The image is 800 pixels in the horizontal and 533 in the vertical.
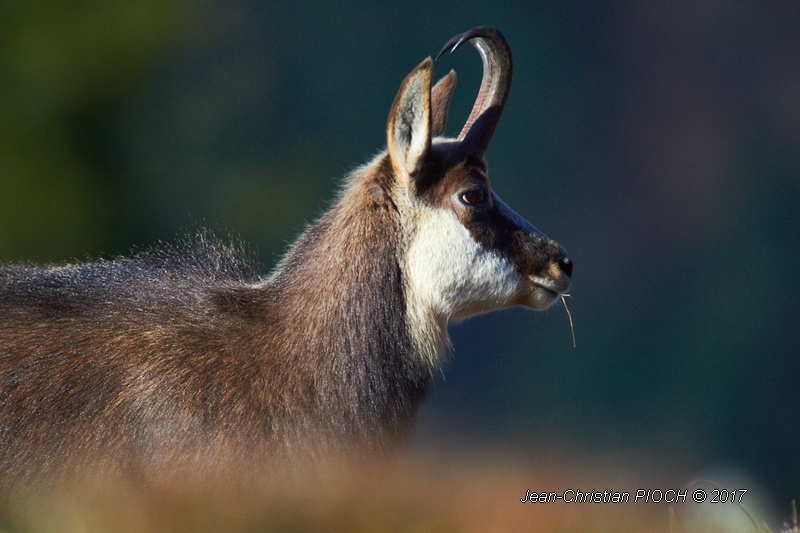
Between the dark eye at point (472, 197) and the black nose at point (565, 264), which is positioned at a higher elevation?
the dark eye at point (472, 197)

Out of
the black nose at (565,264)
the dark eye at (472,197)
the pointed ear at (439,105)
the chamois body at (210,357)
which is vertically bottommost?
the chamois body at (210,357)

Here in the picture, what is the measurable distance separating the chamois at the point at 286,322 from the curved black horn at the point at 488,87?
0.01 m

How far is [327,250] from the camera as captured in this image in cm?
501

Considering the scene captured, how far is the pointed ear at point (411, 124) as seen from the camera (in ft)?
16.1

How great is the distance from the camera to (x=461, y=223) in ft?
16.6

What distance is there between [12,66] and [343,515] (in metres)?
10.4

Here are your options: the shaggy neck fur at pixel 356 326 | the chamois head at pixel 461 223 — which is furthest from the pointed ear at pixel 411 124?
the shaggy neck fur at pixel 356 326

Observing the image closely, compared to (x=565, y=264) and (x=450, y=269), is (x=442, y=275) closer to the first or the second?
(x=450, y=269)

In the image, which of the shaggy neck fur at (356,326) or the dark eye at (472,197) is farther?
the dark eye at (472,197)

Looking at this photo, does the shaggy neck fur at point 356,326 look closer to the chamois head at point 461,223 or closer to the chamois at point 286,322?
the chamois at point 286,322

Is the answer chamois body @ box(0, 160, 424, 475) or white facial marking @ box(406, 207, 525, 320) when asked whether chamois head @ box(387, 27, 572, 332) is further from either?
chamois body @ box(0, 160, 424, 475)

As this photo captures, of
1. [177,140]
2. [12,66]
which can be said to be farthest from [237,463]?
[177,140]

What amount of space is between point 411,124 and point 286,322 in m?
1.16

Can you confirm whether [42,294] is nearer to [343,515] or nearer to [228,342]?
[228,342]
